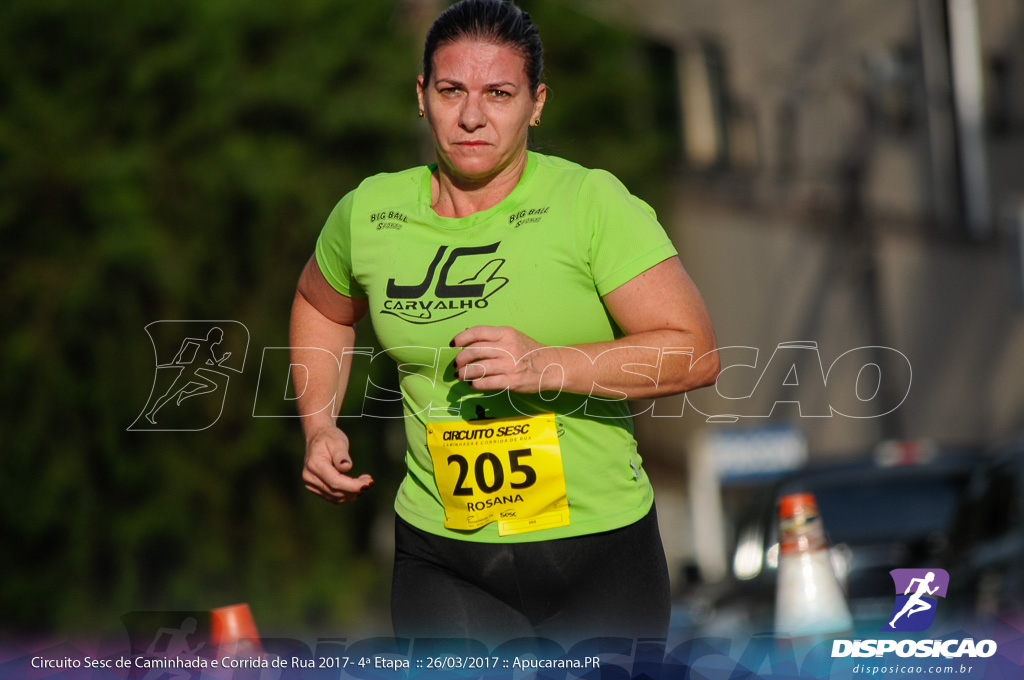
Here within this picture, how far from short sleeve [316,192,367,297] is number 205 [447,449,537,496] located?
0.57 m

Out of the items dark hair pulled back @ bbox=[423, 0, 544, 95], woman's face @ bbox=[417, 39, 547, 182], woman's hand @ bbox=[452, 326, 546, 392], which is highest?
dark hair pulled back @ bbox=[423, 0, 544, 95]

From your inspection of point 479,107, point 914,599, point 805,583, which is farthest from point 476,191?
point 805,583

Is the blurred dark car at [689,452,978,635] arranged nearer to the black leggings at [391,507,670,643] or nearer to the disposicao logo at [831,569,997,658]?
the disposicao logo at [831,569,997,658]

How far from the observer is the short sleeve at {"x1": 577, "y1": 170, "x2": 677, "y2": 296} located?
2816 millimetres

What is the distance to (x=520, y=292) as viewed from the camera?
112 inches

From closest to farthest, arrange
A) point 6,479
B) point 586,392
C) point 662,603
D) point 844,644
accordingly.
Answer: point 586,392, point 662,603, point 844,644, point 6,479

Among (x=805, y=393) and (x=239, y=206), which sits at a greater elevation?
(x=239, y=206)

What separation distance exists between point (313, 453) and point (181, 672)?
607 mm

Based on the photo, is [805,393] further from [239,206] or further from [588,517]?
[588,517]

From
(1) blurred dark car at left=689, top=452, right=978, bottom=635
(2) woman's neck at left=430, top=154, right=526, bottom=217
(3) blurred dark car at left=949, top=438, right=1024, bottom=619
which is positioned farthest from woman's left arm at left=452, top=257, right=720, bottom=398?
(1) blurred dark car at left=689, top=452, right=978, bottom=635

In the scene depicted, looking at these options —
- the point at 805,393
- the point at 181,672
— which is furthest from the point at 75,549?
the point at 805,393

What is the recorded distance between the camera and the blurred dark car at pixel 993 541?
5.46 m

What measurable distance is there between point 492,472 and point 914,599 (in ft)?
4.60

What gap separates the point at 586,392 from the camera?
9.11 ft
